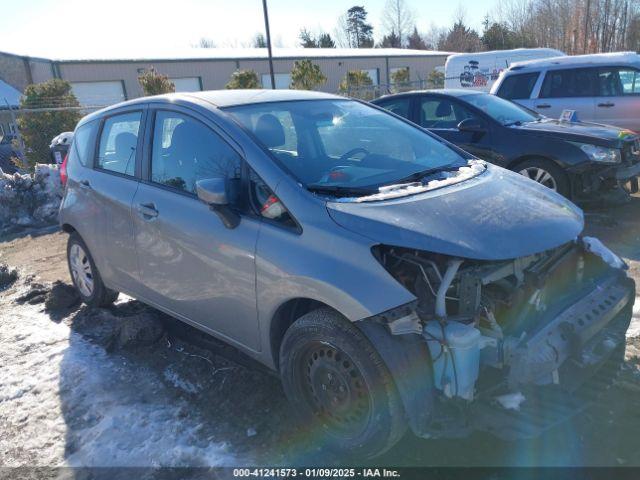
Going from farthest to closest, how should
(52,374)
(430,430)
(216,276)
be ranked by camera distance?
(52,374) < (216,276) < (430,430)

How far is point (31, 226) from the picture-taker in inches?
348

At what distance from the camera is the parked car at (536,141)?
6.29m

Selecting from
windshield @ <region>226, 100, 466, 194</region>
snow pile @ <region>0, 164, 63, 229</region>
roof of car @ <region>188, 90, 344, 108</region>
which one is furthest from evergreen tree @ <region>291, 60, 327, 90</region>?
windshield @ <region>226, 100, 466, 194</region>

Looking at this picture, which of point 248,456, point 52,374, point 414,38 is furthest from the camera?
point 414,38

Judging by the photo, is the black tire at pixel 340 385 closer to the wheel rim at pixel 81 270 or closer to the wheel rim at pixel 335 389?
the wheel rim at pixel 335 389

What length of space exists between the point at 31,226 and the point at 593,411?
28.9 feet

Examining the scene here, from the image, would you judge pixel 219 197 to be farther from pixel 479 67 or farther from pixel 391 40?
pixel 391 40

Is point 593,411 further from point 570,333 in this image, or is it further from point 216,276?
point 216,276

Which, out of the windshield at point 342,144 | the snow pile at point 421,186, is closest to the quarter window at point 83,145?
the windshield at point 342,144

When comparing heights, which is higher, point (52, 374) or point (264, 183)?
point (264, 183)

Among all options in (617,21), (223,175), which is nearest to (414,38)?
(617,21)

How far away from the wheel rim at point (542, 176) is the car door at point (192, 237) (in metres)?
4.73

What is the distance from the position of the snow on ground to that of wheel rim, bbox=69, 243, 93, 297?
0.58 m

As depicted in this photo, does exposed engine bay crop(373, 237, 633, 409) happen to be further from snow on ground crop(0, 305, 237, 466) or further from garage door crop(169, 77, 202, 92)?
garage door crop(169, 77, 202, 92)
